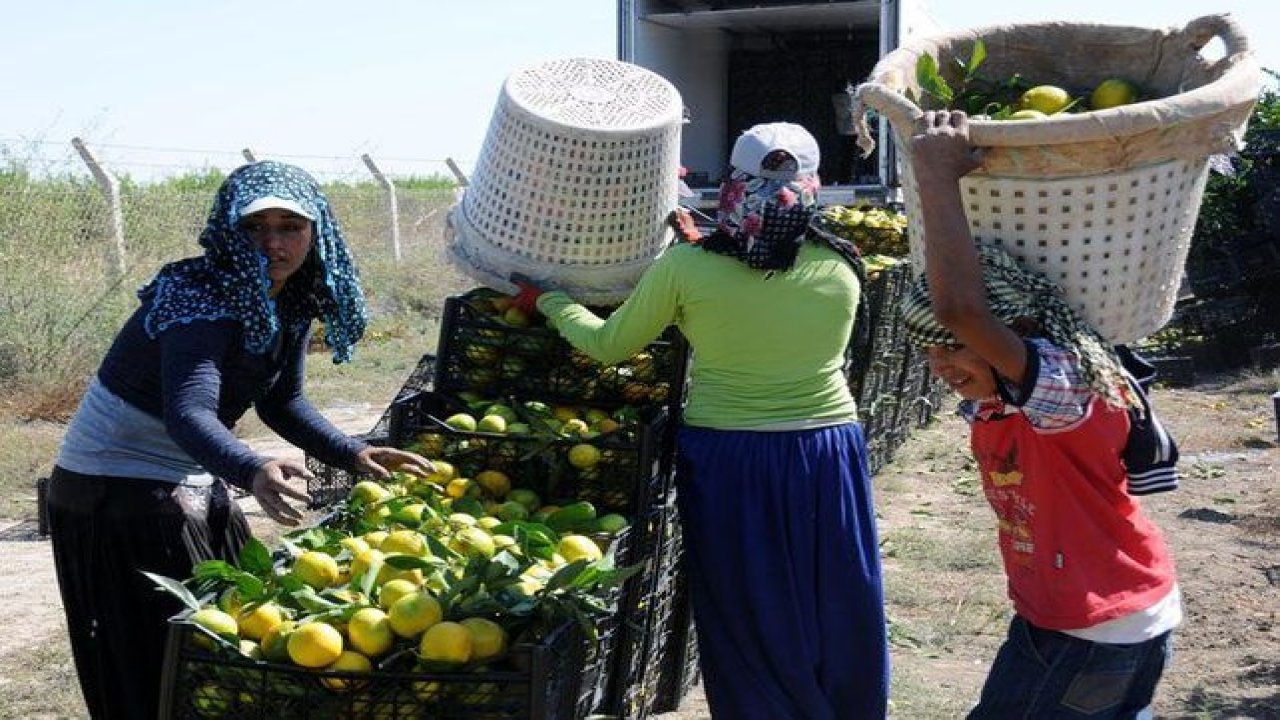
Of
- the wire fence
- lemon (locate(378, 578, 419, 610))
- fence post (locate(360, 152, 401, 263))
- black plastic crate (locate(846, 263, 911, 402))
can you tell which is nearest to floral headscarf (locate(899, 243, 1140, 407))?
lemon (locate(378, 578, 419, 610))

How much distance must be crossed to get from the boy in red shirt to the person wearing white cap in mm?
980

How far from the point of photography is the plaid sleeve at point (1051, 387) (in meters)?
2.39

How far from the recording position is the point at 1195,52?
270 centimetres

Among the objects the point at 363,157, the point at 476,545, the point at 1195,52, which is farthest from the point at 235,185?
the point at 363,157

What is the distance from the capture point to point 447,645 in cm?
247

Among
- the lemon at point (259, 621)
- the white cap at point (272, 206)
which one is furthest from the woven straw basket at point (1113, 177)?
the lemon at point (259, 621)

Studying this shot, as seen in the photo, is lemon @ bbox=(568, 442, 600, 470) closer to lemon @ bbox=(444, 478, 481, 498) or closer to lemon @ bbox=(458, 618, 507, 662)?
lemon @ bbox=(444, 478, 481, 498)

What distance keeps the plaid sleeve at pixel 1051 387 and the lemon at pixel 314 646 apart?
48.1 inches

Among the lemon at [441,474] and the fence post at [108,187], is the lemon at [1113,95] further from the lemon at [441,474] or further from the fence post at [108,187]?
the fence post at [108,187]

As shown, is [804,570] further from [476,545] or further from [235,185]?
[235,185]

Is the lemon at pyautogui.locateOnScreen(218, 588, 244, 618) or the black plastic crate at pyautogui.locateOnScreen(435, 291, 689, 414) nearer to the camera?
the lemon at pyautogui.locateOnScreen(218, 588, 244, 618)

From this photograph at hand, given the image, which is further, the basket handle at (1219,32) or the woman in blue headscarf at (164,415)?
the woman in blue headscarf at (164,415)

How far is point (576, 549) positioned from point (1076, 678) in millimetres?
1071

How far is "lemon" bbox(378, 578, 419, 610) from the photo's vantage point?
2662mm
